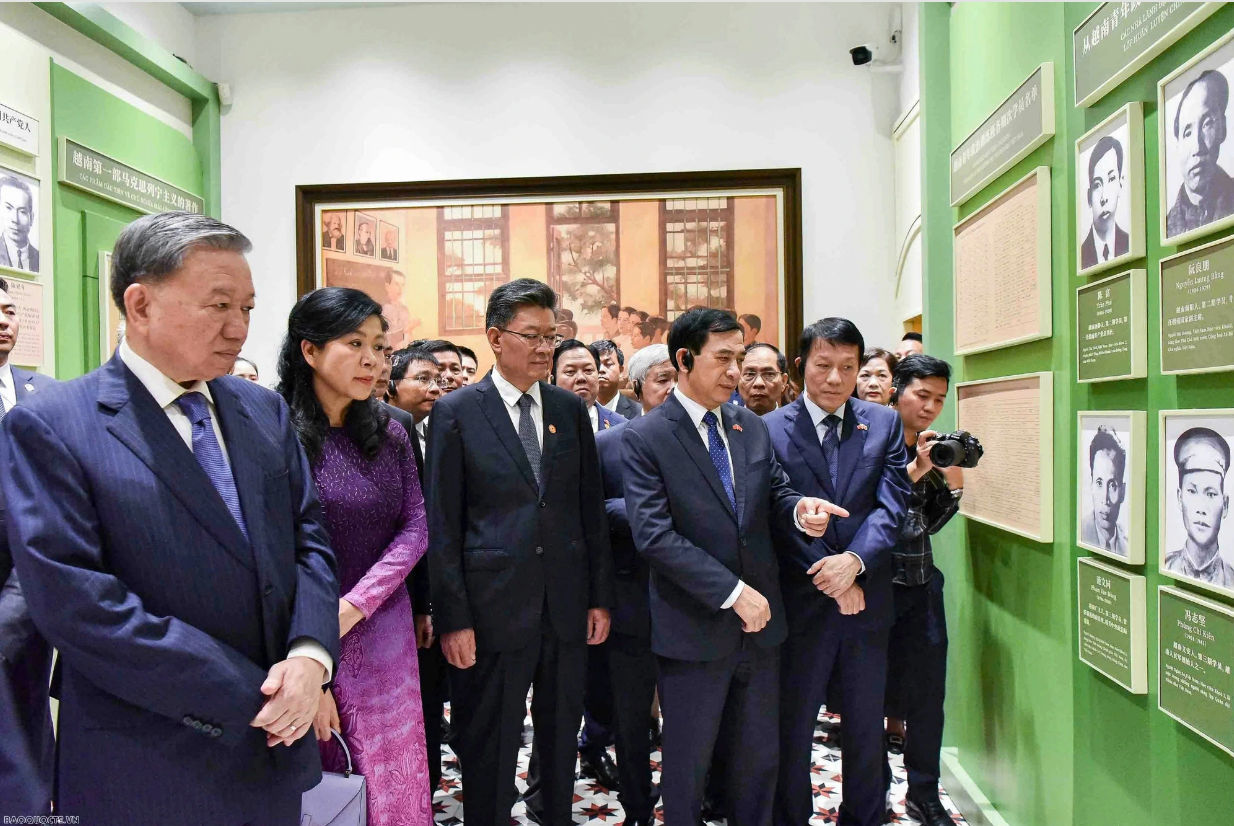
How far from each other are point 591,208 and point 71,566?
18.6 ft

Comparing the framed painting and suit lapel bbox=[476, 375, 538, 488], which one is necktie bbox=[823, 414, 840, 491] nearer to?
suit lapel bbox=[476, 375, 538, 488]

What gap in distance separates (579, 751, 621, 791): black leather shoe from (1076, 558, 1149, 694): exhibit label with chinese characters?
195 cm

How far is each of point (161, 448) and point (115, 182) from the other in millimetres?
4920

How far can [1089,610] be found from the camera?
7.68ft

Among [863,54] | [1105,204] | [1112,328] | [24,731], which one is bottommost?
[24,731]

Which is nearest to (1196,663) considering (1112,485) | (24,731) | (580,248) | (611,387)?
(1112,485)

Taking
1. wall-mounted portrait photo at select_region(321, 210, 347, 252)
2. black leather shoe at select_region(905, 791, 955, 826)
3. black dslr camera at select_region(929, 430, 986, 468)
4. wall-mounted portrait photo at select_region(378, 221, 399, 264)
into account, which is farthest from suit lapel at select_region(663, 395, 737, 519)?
wall-mounted portrait photo at select_region(321, 210, 347, 252)

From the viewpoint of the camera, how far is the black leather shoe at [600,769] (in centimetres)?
349

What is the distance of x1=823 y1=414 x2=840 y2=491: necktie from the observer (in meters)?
2.83

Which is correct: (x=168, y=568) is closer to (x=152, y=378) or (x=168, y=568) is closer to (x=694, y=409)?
(x=152, y=378)

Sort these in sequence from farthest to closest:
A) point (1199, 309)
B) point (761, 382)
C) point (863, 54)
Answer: point (863, 54), point (761, 382), point (1199, 309)

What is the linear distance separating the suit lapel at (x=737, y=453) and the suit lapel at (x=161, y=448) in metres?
1.56

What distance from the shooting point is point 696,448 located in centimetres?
261

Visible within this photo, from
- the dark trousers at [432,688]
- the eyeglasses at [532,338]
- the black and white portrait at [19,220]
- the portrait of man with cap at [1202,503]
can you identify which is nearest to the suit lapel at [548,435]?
the eyeglasses at [532,338]
